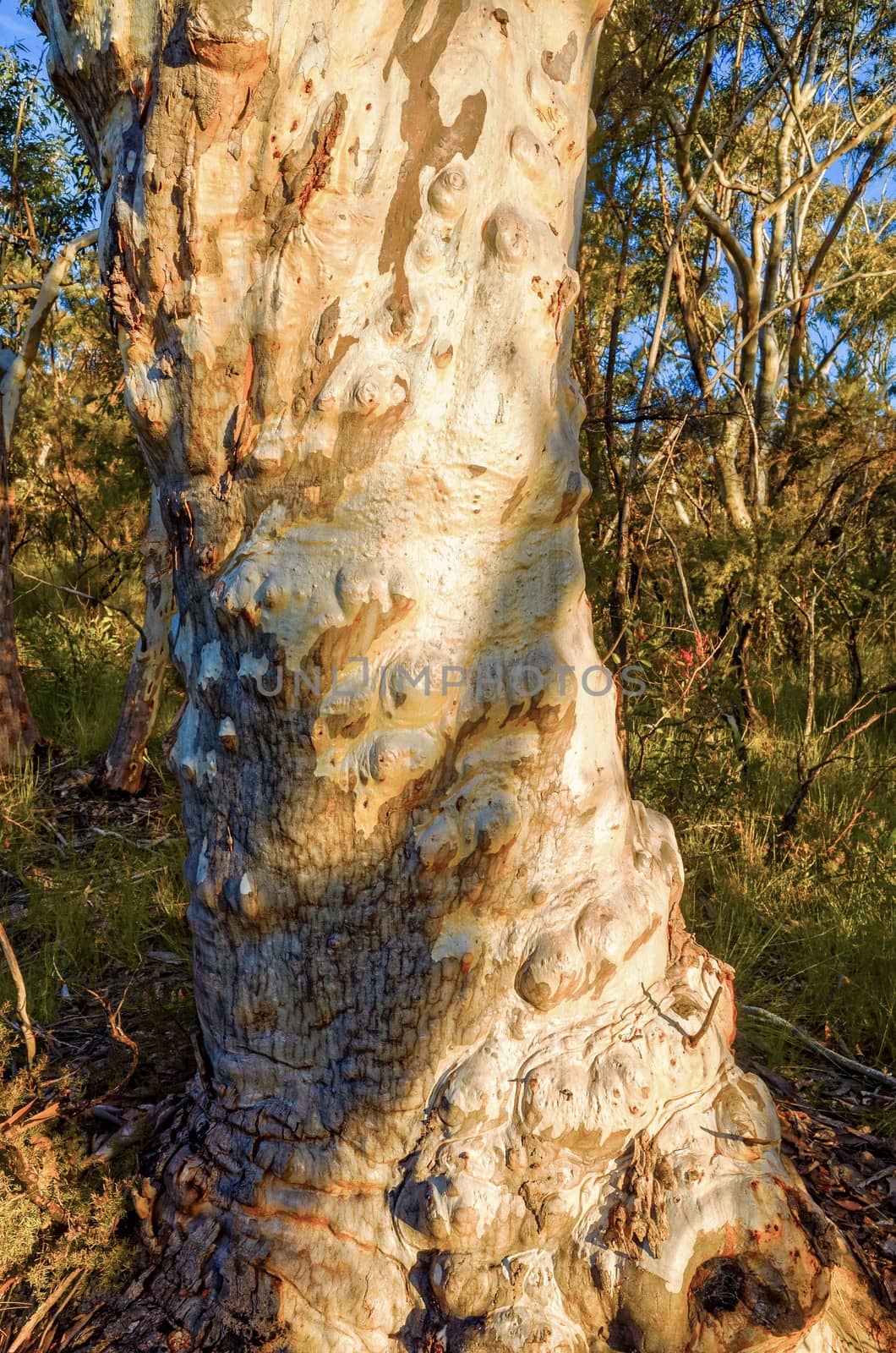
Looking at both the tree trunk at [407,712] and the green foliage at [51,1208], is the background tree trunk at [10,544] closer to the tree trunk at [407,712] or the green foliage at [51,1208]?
the green foliage at [51,1208]

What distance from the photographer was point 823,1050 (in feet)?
7.91

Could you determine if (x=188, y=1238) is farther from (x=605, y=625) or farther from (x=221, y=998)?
(x=605, y=625)

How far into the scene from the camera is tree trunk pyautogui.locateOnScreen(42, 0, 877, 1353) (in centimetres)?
138

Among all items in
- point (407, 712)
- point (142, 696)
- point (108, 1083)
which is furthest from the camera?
point (142, 696)

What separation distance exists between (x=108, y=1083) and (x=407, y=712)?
4.40ft

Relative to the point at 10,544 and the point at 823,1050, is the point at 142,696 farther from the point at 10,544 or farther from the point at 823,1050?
the point at 823,1050

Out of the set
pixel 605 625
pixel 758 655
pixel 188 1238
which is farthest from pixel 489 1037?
pixel 758 655

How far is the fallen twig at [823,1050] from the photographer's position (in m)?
2.34

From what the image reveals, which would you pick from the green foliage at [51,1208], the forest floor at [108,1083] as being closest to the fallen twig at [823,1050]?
the forest floor at [108,1083]

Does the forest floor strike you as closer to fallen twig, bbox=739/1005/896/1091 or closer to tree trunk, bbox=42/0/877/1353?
fallen twig, bbox=739/1005/896/1091

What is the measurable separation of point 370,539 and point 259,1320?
127 centimetres

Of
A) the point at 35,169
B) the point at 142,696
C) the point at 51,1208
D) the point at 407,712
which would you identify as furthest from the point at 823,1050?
the point at 35,169

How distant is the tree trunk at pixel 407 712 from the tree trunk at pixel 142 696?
8.53ft

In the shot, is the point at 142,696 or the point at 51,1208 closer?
the point at 51,1208
